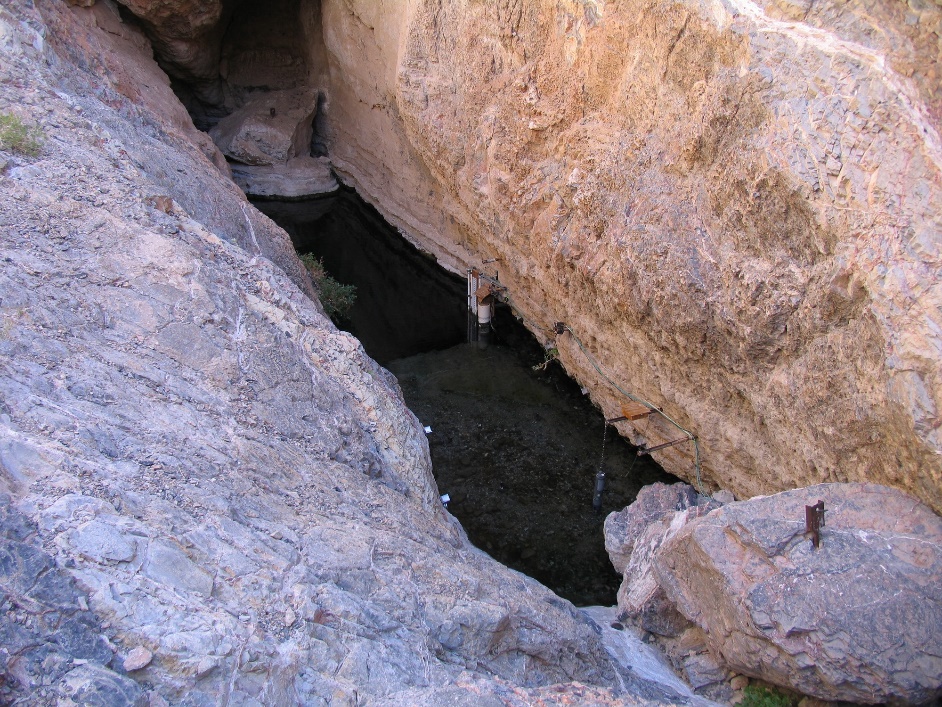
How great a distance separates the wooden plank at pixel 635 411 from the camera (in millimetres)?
9188

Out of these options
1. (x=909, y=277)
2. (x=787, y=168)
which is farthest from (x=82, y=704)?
(x=787, y=168)

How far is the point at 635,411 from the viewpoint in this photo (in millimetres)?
9234

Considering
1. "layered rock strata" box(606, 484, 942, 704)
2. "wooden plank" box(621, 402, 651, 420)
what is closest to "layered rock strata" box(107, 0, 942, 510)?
"wooden plank" box(621, 402, 651, 420)

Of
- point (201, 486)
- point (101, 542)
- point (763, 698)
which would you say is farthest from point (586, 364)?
point (101, 542)

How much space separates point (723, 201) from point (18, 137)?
6759 millimetres

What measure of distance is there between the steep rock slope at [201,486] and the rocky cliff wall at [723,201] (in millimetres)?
3043

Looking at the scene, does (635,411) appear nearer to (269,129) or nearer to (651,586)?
(651,586)

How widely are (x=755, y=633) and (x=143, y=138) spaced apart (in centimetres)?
892

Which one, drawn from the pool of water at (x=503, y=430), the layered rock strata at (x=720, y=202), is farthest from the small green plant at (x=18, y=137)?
the layered rock strata at (x=720, y=202)

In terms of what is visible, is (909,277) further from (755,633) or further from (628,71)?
(628,71)

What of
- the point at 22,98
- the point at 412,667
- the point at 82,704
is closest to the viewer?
the point at 82,704

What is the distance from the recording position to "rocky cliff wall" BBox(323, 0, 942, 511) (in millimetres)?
5395

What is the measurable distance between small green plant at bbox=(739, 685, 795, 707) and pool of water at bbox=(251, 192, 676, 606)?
2.23 meters

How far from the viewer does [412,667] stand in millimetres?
4164
